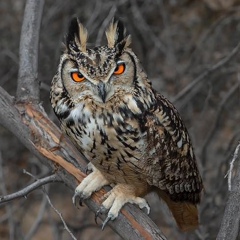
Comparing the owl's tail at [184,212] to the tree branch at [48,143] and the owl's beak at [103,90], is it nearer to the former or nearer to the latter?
the tree branch at [48,143]

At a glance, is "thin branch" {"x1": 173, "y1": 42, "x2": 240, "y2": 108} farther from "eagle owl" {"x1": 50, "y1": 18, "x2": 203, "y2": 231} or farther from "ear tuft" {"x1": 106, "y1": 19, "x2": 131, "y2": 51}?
"ear tuft" {"x1": 106, "y1": 19, "x2": 131, "y2": 51}

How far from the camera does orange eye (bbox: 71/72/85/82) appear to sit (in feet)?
8.27

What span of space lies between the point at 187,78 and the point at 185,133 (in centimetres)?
203

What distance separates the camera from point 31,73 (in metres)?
2.73

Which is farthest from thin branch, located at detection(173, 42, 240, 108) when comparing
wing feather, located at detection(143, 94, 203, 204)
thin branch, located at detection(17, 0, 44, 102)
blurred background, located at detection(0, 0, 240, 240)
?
thin branch, located at detection(17, 0, 44, 102)

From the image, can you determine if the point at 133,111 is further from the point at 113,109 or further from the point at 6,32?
the point at 6,32

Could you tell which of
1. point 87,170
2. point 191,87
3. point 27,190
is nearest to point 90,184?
point 87,170

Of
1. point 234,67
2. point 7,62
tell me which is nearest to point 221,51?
point 234,67

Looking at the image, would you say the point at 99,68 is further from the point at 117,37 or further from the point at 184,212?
the point at 184,212

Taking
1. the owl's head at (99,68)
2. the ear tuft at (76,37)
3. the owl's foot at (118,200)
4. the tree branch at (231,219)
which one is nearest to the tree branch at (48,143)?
the owl's foot at (118,200)

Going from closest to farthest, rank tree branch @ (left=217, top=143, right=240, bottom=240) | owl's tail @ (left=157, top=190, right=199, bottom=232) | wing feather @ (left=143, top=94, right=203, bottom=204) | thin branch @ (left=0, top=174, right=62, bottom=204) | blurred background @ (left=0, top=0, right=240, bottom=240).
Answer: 1. tree branch @ (left=217, top=143, right=240, bottom=240)
2. thin branch @ (left=0, top=174, right=62, bottom=204)
3. wing feather @ (left=143, top=94, right=203, bottom=204)
4. owl's tail @ (left=157, top=190, right=199, bottom=232)
5. blurred background @ (left=0, top=0, right=240, bottom=240)

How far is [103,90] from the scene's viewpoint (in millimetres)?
2463

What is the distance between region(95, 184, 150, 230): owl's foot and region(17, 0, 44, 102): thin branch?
48cm

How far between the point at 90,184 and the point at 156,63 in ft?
8.04
